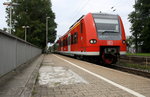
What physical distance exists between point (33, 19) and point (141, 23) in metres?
25.3

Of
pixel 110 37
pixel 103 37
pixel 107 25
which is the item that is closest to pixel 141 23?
pixel 107 25

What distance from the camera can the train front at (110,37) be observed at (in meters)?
12.0

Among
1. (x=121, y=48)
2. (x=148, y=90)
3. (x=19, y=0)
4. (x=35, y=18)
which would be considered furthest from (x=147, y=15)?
(x=148, y=90)

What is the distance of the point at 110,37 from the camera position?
12.1 metres

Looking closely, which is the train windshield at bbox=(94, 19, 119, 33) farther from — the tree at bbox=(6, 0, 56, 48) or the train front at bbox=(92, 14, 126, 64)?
the tree at bbox=(6, 0, 56, 48)

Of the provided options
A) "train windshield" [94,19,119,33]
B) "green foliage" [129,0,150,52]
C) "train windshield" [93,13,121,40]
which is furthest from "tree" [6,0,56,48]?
"train windshield" [94,19,119,33]

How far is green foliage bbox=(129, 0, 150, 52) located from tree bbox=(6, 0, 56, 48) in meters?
19.5

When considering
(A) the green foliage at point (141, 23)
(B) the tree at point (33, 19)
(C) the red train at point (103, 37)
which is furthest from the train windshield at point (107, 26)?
(A) the green foliage at point (141, 23)

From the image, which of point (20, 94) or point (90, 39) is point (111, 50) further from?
point (20, 94)

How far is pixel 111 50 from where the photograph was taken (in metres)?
12.0

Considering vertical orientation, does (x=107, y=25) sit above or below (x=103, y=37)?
above

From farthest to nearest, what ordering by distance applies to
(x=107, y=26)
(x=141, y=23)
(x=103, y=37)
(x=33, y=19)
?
(x=141, y=23) < (x=33, y=19) < (x=107, y=26) < (x=103, y=37)

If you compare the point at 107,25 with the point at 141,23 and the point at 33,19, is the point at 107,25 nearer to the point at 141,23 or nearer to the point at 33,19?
the point at 33,19

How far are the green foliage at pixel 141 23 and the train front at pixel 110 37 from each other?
35.6 metres
